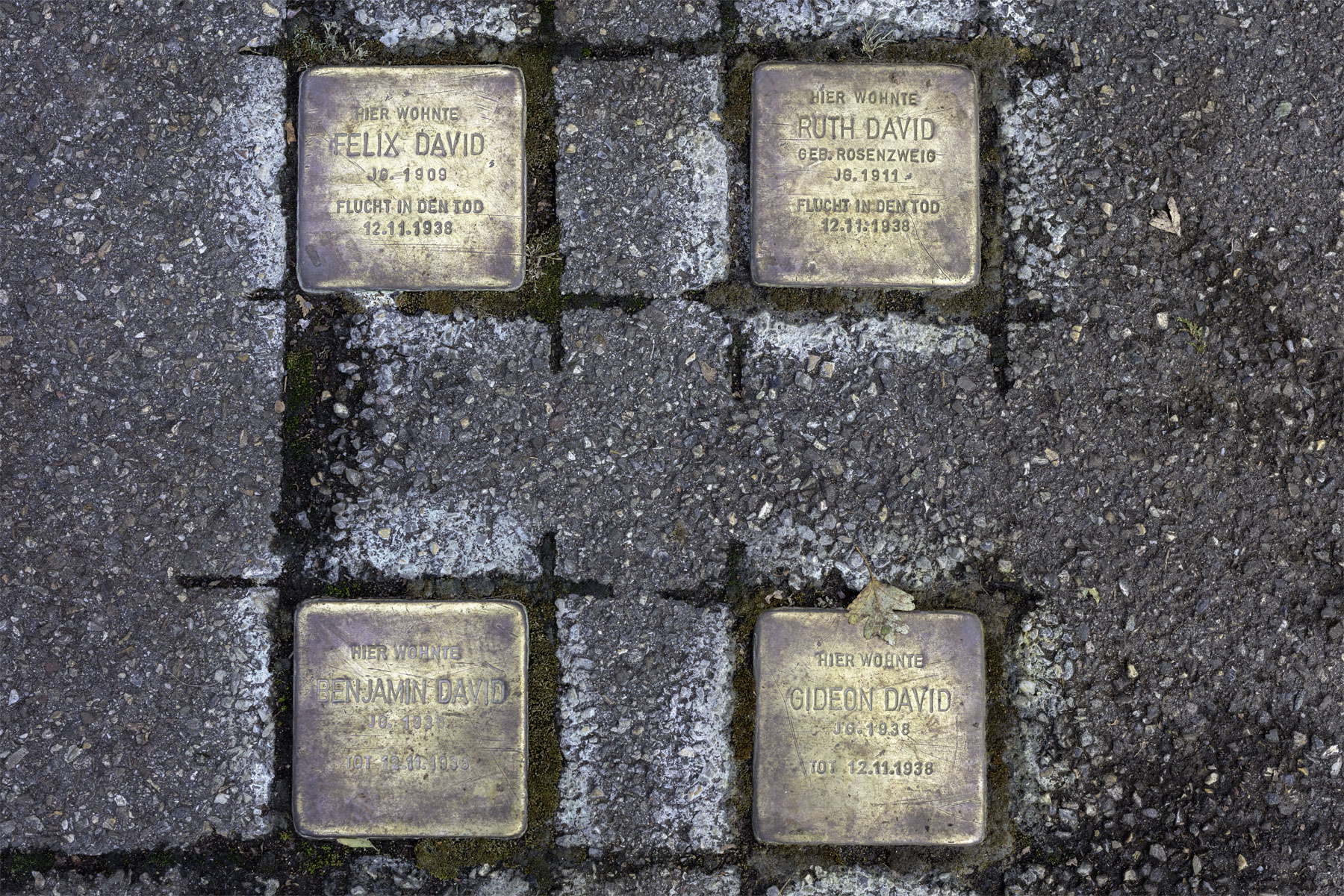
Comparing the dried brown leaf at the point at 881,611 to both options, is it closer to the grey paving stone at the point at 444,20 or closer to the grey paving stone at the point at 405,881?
the grey paving stone at the point at 405,881

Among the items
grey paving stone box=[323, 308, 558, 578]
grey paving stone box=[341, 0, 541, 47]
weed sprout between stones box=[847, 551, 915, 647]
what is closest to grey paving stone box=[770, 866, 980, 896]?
weed sprout between stones box=[847, 551, 915, 647]

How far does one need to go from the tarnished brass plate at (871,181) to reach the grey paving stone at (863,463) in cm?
19

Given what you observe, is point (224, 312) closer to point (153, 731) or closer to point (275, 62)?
point (275, 62)

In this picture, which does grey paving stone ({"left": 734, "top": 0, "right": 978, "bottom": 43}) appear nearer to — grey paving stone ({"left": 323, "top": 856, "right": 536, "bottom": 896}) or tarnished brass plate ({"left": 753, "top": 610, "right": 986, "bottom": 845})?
tarnished brass plate ({"left": 753, "top": 610, "right": 986, "bottom": 845})

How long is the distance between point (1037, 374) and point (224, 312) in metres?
1.84

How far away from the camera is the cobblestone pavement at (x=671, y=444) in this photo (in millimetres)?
2000

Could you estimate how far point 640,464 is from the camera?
2016 millimetres

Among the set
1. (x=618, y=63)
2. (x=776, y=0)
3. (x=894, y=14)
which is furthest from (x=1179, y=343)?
(x=618, y=63)

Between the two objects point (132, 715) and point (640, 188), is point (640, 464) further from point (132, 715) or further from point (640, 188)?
point (132, 715)

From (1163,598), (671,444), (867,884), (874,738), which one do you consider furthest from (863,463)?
(867,884)

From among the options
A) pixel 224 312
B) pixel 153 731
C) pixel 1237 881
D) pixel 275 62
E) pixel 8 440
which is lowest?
pixel 1237 881

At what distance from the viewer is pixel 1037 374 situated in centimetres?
203

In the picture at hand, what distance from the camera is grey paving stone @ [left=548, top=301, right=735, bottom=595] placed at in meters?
2.01

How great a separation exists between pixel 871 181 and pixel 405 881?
1.87 metres
